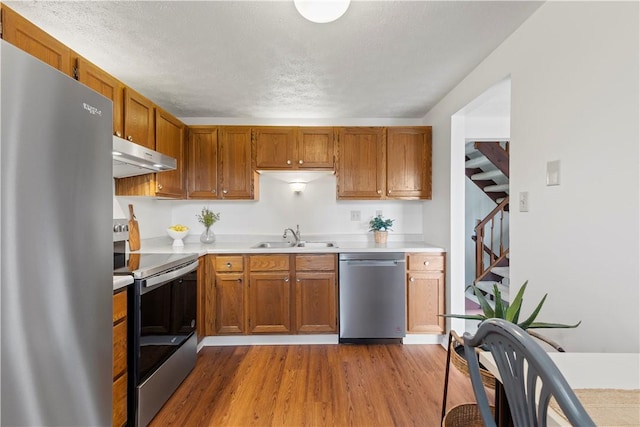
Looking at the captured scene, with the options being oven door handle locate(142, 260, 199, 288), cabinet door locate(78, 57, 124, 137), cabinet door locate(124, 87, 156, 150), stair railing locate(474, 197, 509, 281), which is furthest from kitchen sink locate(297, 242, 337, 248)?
stair railing locate(474, 197, 509, 281)

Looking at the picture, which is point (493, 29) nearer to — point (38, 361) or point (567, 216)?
point (567, 216)

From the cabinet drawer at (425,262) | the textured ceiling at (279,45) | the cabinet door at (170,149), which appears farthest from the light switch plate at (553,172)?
the cabinet door at (170,149)

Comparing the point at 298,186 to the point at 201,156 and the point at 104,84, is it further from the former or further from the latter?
the point at 104,84

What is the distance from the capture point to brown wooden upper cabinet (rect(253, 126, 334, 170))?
3238 millimetres

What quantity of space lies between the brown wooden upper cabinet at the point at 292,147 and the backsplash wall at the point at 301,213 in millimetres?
345

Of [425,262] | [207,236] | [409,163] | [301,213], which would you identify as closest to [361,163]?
[409,163]

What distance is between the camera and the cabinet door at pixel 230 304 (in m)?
2.90

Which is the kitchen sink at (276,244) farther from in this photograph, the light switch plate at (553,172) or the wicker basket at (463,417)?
the light switch plate at (553,172)

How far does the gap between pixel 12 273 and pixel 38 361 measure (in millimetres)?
285

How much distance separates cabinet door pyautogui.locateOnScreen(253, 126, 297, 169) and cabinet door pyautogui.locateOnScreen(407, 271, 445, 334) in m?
1.67

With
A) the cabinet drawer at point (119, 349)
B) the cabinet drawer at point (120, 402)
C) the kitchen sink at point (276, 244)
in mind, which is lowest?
the cabinet drawer at point (120, 402)

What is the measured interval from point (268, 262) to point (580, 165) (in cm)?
234

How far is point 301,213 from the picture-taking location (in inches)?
140

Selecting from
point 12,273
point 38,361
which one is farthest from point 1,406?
point 12,273
